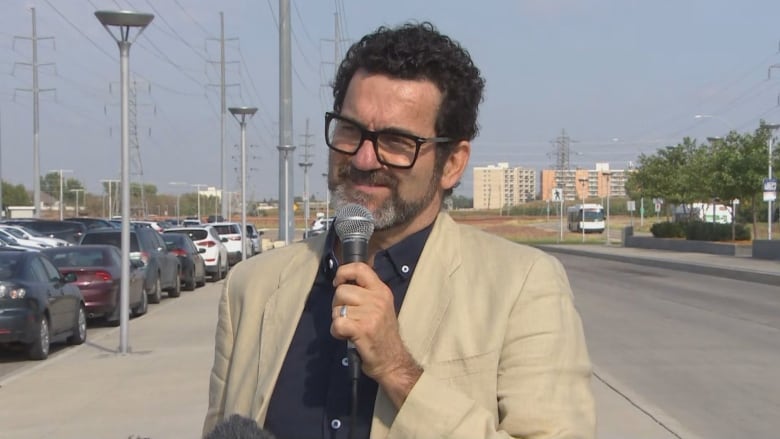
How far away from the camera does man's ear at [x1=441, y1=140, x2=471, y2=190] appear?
263cm

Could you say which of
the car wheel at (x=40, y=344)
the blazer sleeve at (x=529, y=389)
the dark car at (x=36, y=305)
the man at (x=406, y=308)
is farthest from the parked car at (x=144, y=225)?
the blazer sleeve at (x=529, y=389)

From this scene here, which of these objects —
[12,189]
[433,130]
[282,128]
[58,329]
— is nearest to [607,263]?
[282,128]

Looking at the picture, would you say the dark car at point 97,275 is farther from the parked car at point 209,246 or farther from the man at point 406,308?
the man at point 406,308

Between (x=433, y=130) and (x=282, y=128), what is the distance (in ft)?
104

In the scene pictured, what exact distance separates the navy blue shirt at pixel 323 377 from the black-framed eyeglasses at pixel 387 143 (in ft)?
0.66

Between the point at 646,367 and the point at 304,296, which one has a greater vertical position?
the point at 304,296

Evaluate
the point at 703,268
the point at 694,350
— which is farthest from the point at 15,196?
the point at 694,350

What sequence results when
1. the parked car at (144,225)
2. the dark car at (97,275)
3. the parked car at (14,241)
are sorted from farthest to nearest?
the parked car at (14,241), the parked car at (144,225), the dark car at (97,275)

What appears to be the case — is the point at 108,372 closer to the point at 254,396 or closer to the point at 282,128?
the point at 254,396

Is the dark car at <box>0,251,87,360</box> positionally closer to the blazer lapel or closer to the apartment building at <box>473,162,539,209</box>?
the blazer lapel

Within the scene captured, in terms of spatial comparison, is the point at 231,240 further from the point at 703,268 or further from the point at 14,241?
the point at 703,268

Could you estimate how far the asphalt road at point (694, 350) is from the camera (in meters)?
9.32

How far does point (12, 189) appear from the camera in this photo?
125m

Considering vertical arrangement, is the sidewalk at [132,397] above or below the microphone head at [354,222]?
below
